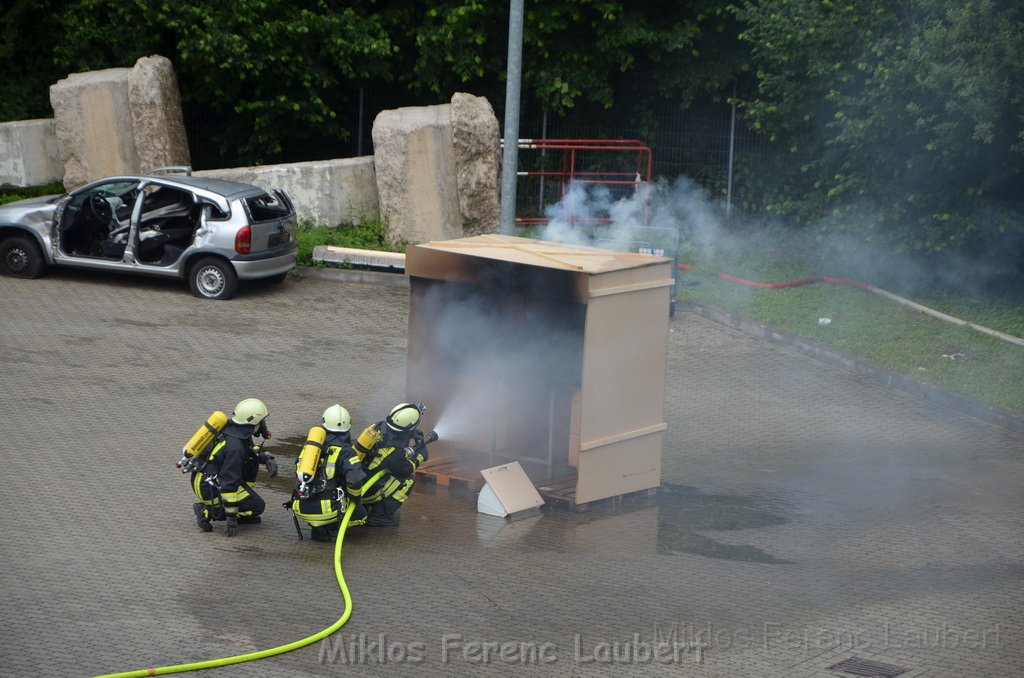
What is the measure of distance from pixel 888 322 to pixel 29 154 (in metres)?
14.5

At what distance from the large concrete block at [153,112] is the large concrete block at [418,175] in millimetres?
3839

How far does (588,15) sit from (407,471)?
14.9 meters

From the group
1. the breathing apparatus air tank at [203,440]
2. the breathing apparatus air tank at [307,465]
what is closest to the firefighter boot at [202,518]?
the breathing apparatus air tank at [203,440]

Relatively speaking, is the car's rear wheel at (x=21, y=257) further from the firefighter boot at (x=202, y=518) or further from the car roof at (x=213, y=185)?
the firefighter boot at (x=202, y=518)

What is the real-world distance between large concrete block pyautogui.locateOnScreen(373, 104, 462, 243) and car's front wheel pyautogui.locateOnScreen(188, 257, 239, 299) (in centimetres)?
357

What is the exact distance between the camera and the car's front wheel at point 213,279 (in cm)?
1565

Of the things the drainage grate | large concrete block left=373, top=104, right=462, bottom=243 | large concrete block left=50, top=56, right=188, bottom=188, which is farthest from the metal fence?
the drainage grate

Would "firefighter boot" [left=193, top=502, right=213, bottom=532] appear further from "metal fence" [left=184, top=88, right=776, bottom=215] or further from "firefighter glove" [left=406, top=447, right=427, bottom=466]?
"metal fence" [left=184, top=88, right=776, bottom=215]

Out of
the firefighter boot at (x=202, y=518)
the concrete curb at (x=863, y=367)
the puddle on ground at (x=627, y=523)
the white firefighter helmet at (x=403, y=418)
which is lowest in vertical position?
the puddle on ground at (x=627, y=523)

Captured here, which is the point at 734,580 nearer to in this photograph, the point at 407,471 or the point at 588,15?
the point at 407,471

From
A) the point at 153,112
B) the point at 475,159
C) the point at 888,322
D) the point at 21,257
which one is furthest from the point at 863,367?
the point at 153,112

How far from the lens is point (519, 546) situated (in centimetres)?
898

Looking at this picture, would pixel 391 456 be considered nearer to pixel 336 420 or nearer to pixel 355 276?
pixel 336 420

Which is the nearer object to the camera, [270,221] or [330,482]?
[330,482]
